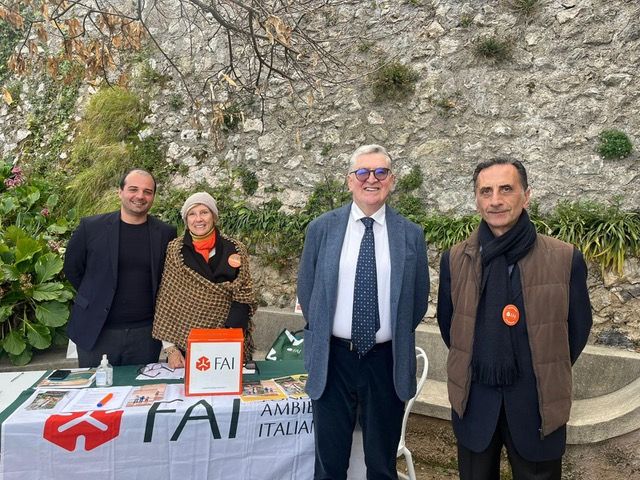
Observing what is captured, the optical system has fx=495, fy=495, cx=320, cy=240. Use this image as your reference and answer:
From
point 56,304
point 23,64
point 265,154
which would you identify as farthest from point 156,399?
point 265,154

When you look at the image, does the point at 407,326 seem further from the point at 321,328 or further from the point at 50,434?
the point at 50,434

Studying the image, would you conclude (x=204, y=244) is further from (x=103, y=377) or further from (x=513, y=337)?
(x=513, y=337)

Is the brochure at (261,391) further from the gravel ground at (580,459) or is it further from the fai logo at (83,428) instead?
the gravel ground at (580,459)

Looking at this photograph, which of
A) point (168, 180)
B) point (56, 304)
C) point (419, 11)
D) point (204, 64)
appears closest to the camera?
point (56, 304)

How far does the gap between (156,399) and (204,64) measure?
5406 mm

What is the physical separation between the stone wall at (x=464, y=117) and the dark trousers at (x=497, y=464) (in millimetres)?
2613

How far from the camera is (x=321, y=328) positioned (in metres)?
2.27

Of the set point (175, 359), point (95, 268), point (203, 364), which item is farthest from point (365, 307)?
point (95, 268)

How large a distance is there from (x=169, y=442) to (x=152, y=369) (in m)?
0.61

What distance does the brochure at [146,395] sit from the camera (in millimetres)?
2395

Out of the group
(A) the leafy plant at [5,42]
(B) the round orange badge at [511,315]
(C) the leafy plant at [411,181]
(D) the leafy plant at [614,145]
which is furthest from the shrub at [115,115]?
(B) the round orange badge at [511,315]

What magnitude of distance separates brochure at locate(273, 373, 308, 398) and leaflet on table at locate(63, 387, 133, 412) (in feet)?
2.62

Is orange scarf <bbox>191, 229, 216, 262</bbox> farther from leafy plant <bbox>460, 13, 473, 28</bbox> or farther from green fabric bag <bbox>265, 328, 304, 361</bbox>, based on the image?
leafy plant <bbox>460, 13, 473, 28</bbox>

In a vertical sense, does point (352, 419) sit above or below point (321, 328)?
below
